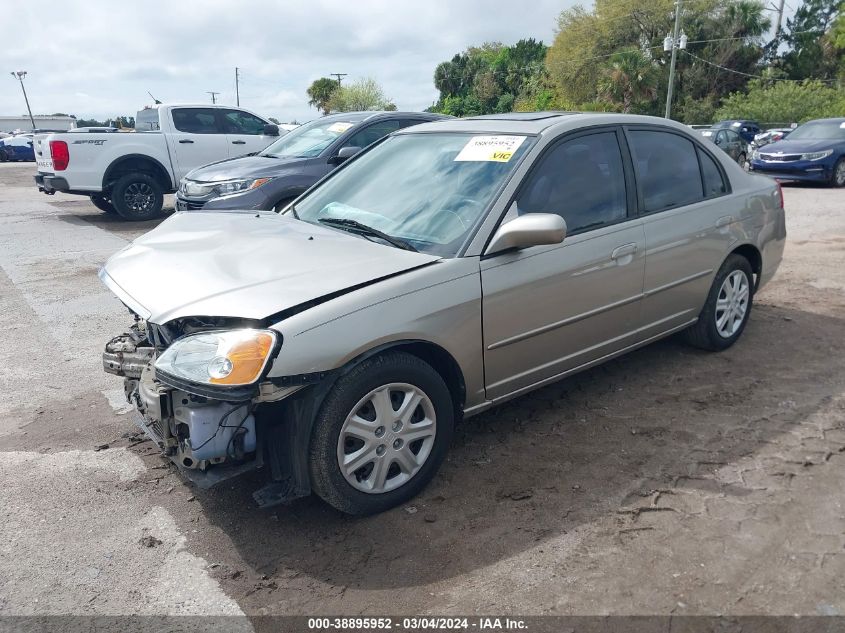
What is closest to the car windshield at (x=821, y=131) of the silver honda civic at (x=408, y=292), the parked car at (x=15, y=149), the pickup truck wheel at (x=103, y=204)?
the silver honda civic at (x=408, y=292)

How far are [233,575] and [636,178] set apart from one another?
3102mm

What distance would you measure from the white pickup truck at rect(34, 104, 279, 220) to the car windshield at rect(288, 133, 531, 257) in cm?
791

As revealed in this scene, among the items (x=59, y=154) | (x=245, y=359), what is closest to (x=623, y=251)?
(x=245, y=359)

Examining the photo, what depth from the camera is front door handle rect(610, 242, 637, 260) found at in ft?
12.9

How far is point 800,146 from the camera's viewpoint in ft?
52.2

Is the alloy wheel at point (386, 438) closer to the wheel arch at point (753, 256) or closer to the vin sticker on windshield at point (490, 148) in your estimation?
the vin sticker on windshield at point (490, 148)

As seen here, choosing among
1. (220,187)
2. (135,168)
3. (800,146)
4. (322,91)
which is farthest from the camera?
(322,91)

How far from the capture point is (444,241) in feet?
11.1

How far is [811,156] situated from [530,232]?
1497cm

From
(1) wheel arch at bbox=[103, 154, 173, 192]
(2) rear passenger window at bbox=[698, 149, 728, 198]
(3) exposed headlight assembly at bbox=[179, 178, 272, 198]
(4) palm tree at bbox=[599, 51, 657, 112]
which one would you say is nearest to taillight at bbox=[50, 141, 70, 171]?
(1) wheel arch at bbox=[103, 154, 173, 192]

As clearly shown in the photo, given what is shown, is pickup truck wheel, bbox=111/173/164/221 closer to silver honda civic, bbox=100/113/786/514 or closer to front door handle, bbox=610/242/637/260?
silver honda civic, bbox=100/113/786/514

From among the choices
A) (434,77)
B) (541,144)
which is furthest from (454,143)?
(434,77)

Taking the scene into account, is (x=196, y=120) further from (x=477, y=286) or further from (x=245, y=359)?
(x=245, y=359)

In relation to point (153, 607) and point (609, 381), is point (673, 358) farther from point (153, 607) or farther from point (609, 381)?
point (153, 607)
